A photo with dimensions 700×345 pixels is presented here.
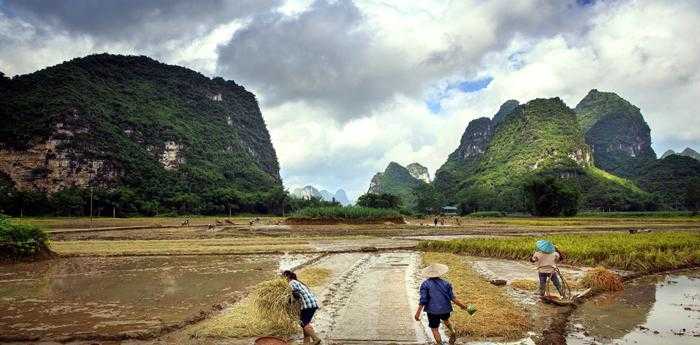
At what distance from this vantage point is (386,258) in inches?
883

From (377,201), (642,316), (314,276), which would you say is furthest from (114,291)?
(377,201)

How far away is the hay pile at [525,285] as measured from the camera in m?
13.4

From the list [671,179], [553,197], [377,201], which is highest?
[671,179]

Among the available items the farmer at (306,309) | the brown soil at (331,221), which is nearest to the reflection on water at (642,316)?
the farmer at (306,309)

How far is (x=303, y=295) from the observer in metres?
8.15

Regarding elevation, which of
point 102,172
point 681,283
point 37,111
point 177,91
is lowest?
point 681,283

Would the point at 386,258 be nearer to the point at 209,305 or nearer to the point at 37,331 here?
the point at 209,305

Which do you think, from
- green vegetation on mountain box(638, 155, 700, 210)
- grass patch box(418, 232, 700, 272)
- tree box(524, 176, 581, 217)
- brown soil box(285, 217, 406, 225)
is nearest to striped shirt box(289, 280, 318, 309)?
grass patch box(418, 232, 700, 272)

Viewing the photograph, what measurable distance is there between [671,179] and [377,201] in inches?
3667

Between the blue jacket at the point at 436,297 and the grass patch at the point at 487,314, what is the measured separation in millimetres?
1113

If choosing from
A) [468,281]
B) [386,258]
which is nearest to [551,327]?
[468,281]

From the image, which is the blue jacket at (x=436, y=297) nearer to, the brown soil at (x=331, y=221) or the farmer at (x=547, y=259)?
the farmer at (x=547, y=259)

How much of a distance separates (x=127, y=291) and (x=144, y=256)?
11526mm

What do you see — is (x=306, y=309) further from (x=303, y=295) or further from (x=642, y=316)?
(x=642, y=316)
